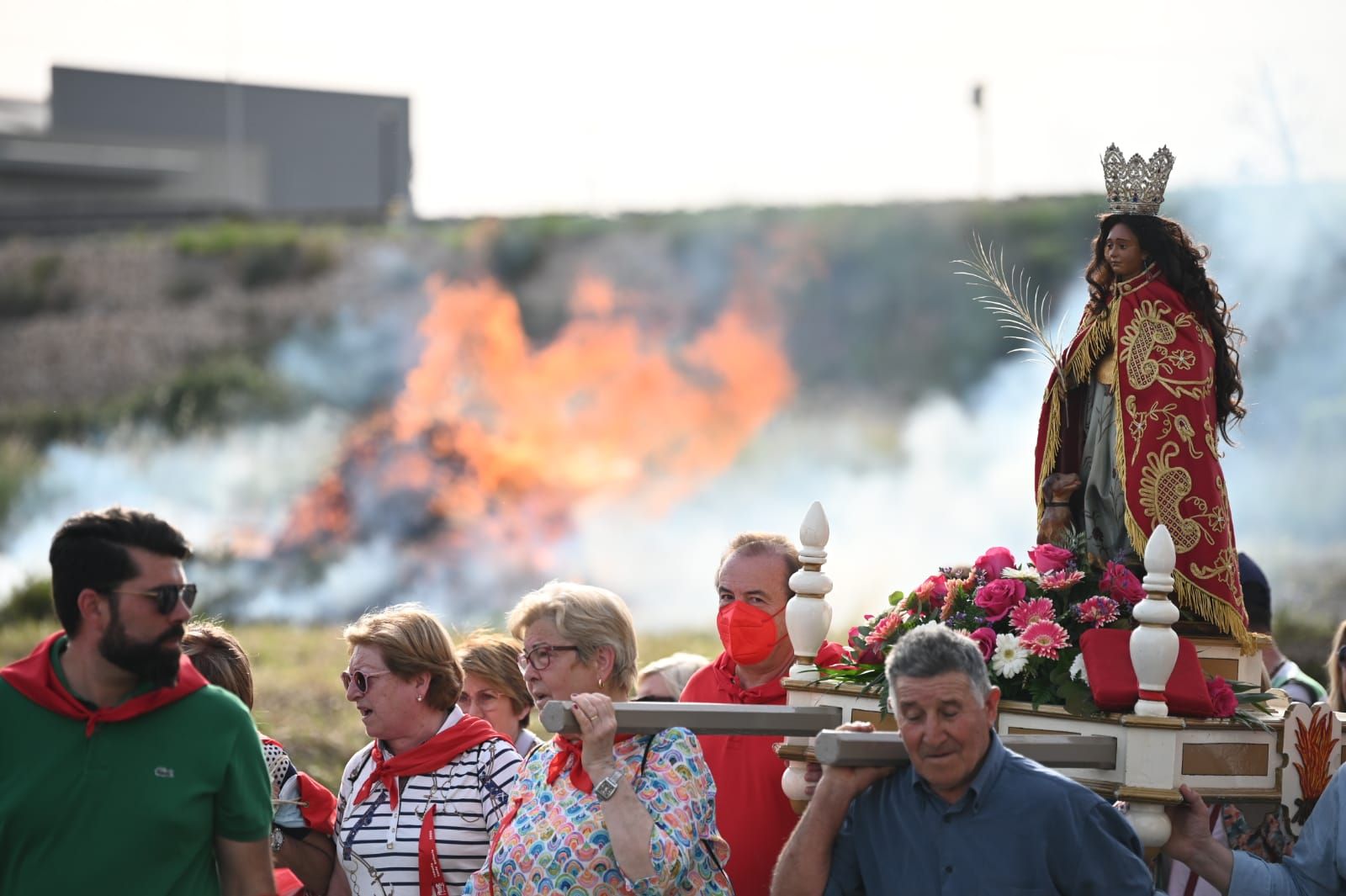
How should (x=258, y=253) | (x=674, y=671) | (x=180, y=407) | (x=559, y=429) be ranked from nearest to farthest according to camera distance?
(x=674, y=671) < (x=559, y=429) < (x=180, y=407) < (x=258, y=253)

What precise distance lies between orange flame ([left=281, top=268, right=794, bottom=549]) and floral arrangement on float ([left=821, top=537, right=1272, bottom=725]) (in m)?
22.0

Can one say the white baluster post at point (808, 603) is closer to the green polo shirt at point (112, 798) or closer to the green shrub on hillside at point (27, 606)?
the green polo shirt at point (112, 798)

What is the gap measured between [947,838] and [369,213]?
29.6 m

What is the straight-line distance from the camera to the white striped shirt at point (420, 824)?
→ 5062 mm

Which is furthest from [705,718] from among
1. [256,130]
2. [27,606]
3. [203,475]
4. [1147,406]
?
[256,130]

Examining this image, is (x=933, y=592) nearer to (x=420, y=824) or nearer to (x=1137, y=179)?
(x=1137, y=179)

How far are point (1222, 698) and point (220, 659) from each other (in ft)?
10.4

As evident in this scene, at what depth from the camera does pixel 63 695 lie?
397 cm

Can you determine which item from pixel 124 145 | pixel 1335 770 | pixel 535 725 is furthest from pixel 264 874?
pixel 124 145

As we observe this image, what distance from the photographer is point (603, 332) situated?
29.1 metres

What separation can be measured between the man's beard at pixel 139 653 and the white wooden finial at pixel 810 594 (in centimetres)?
216

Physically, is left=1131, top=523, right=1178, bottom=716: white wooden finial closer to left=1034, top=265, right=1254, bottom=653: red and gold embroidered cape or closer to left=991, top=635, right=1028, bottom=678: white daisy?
left=991, top=635, right=1028, bottom=678: white daisy

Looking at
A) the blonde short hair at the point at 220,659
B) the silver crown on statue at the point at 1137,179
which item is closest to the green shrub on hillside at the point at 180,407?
the blonde short hair at the point at 220,659

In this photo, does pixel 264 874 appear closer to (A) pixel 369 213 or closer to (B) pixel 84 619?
(B) pixel 84 619
